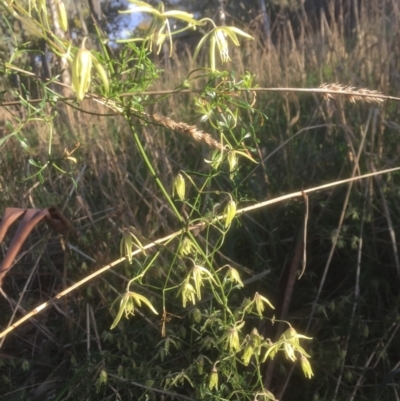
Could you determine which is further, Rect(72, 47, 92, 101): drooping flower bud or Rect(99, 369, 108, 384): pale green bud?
Rect(99, 369, 108, 384): pale green bud

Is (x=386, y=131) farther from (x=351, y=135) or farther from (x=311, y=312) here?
(x=311, y=312)

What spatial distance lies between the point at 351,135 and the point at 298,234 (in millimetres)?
463

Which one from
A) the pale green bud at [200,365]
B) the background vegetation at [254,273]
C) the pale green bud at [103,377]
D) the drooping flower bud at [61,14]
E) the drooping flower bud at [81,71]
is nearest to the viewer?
the drooping flower bud at [81,71]

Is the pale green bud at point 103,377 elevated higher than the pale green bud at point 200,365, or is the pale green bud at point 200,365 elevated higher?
the pale green bud at point 200,365

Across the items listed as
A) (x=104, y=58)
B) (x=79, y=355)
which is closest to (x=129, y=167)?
(x=79, y=355)

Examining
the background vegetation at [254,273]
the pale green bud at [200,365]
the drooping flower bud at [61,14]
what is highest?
the drooping flower bud at [61,14]

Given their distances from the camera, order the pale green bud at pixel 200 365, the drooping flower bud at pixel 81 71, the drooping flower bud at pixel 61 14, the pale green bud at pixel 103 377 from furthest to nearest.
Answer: the pale green bud at pixel 103 377
the pale green bud at pixel 200 365
the drooping flower bud at pixel 61 14
the drooping flower bud at pixel 81 71

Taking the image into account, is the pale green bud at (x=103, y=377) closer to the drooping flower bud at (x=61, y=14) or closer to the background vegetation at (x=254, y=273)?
the background vegetation at (x=254, y=273)

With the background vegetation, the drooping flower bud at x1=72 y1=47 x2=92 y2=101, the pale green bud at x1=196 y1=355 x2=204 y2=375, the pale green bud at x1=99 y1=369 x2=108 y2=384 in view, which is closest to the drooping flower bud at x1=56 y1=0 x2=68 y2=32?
the drooping flower bud at x1=72 y1=47 x2=92 y2=101

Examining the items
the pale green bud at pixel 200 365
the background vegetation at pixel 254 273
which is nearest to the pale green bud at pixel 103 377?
the background vegetation at pixel 254 273

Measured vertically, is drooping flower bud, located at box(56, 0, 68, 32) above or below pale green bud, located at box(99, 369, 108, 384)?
above

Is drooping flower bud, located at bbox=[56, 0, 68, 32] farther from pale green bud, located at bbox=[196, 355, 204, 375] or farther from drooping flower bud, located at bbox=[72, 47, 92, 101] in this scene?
pale green bud, located at bbox=[196, 355, 204, 375]

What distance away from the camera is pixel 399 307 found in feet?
5.30

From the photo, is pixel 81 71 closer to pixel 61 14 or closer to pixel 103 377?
pixel 61 14
